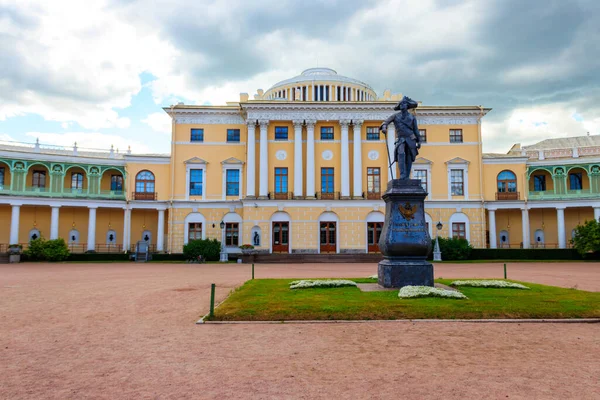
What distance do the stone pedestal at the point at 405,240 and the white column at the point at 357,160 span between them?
27765mm

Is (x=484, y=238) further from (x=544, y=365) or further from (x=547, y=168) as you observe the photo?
(x=544, y=365)

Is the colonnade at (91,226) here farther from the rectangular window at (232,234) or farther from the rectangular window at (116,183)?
the rectangular window at (232,234)

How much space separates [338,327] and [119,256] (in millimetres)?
34922

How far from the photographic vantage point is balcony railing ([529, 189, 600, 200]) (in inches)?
1699

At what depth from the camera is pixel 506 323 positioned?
971cm

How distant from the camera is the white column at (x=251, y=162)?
42.1m

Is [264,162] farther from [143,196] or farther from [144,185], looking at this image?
[143,196]

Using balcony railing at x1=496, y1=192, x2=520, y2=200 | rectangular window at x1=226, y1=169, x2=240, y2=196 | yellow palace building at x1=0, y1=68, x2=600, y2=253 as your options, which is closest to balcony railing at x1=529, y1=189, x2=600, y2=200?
Result: yellow palace building at x1=0, y1=68, x2=600, y2=253

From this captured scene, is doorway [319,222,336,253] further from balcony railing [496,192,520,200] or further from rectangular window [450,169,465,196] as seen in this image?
balcony railing [496,192,520,200]

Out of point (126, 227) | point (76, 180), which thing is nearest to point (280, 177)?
point (126, 227)

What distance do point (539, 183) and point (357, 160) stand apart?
846 inches

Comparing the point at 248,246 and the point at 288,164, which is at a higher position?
the point at 288,164

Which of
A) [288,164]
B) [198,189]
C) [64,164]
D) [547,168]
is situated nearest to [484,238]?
[547,168]

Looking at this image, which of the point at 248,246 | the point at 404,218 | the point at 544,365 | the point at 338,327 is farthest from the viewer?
the point at 248,246
